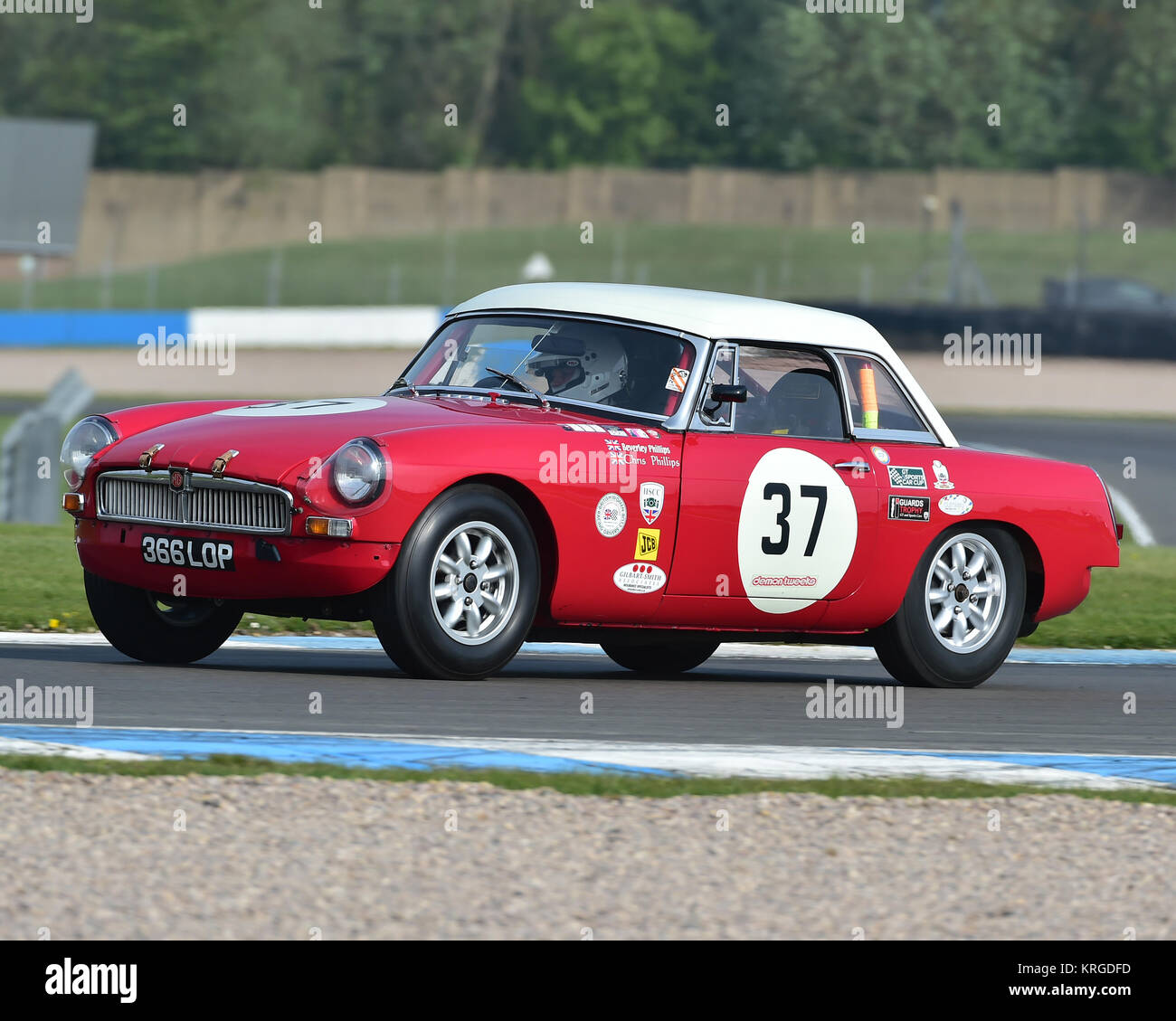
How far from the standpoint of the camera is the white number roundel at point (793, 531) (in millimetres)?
8828

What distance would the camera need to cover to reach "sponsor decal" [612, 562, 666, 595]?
848 centimetres

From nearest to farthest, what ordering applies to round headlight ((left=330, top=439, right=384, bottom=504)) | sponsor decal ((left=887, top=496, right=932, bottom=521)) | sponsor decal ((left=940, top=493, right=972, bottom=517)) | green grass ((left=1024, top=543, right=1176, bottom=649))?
round headlight ((left=330, top=439, right=384, bottom=504)), sponsor decal ((left=887, top=496, right=932, bottom=521)), sponsor decal ((left=940, top=493, right=972, bottom=517)), green grass ((left=1024, top=543, right=1176, bottom=649))

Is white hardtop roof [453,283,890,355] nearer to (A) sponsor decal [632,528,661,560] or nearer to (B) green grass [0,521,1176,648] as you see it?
(A) sponsor decal [632,528,661,560]

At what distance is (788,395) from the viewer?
9.27 meters

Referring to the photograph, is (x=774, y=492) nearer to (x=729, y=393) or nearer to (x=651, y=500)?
(x=729, y=393)

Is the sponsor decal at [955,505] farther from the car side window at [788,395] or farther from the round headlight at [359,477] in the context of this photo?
the round headlight at [359,477]

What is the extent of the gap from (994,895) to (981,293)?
4139 cm

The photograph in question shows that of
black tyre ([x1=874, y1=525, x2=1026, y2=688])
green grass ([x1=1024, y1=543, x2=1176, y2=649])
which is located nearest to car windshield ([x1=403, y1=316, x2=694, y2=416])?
black tyre ([x1=874, y1=525, x2=1026, y2=688])

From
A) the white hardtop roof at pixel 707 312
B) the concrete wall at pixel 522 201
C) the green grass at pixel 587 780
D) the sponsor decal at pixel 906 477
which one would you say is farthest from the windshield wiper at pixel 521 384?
the concrete wall at pixel 522 201

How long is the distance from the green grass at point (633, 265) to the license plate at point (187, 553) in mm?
48101

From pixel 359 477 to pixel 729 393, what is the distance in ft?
5.49

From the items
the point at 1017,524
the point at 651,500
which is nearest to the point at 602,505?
the point at 651,500

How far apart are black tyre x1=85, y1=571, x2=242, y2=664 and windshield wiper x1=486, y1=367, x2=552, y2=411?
4.76 feet
